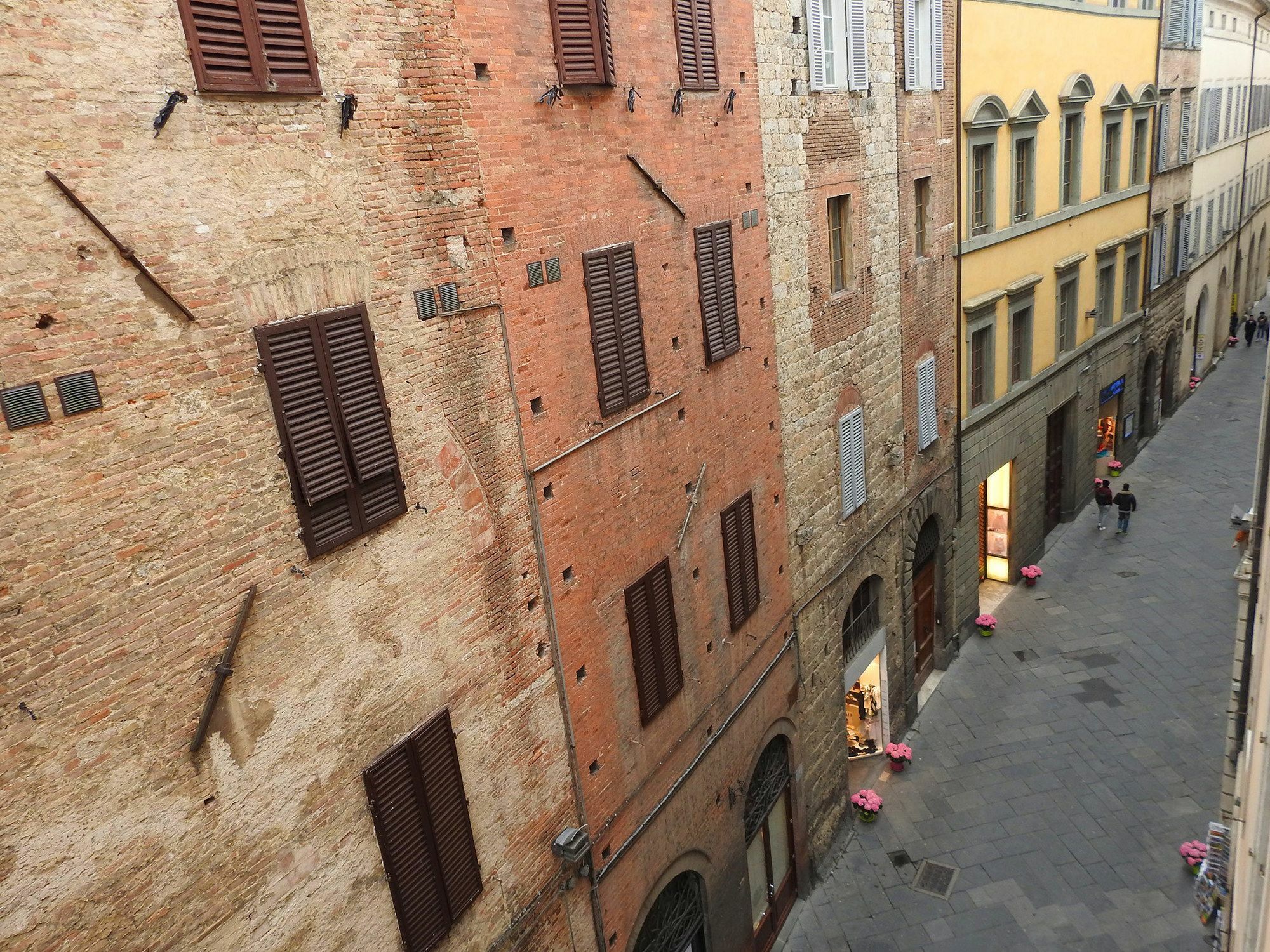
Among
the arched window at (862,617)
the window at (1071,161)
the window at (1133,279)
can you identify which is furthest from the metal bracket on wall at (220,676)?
the window at (1133,279)

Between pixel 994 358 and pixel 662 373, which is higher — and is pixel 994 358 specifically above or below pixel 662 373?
below

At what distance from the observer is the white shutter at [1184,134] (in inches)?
1170

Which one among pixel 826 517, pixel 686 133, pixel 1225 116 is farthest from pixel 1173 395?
pixel 686 133

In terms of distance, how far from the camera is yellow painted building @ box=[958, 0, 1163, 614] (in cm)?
1898

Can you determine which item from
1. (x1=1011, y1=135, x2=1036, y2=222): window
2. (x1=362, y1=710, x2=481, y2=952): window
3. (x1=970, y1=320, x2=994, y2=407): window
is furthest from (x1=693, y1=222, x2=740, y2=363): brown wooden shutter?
(x1=1011, y1=135, x2=1036, y2=222): window

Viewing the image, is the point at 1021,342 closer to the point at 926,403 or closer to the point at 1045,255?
the point at 1045,255

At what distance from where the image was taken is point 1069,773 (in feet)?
53.6

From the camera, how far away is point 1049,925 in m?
13.3

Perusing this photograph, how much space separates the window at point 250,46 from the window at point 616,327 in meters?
3.35

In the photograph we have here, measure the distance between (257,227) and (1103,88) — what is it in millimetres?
24932

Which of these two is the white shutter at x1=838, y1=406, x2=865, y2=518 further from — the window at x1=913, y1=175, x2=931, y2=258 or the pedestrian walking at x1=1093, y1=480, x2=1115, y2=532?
the pedestrian walking at x1=1093, y1=480, x2=1115, y2=532

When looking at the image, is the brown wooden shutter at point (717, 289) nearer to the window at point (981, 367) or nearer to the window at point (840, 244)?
the window at point (840, 244)

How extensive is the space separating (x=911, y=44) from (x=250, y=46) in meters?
12.9

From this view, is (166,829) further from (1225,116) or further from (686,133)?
(1225,116)
